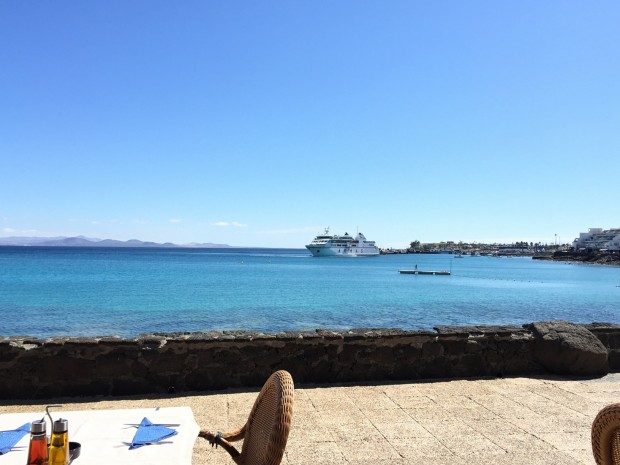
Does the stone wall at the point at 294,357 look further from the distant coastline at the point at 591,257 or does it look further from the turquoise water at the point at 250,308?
the distant coastline at the point at 591,257

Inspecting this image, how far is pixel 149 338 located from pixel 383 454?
261 centimetres

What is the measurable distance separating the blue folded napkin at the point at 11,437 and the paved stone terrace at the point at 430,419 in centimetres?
143

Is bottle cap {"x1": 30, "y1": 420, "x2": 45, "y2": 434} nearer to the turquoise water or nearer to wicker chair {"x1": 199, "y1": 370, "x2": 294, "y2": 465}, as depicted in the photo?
wicker chair {"x1": 199, "y1": 370, "x2": 294, "y2": 465}

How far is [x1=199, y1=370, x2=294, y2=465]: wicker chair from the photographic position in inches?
89.0

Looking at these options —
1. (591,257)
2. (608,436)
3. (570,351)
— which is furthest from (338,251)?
(608,436)

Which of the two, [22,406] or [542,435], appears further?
[22,406]

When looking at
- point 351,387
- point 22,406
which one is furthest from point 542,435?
point 22,406

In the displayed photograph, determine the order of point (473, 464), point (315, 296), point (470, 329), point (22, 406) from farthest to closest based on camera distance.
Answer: point (315, 296), point (470, 329), point (22, 406), point (473, 464)

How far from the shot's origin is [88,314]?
22047 millimetres

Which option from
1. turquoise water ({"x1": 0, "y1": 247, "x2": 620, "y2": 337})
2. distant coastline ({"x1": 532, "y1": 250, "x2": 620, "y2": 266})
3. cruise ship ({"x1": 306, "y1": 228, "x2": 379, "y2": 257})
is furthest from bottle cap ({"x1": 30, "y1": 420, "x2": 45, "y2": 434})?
distant coastline ({"x1": 532, "y1": 250, "x2": 620, "y2": 266})

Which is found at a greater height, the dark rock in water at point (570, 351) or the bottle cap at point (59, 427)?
the bottle cap at point (59, 427)

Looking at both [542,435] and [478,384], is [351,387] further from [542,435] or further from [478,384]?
[542,435]

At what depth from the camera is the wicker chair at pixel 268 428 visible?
226 centimetres

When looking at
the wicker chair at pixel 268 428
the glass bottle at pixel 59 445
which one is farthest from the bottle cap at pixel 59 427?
the wicker chair at pixel 268 428
